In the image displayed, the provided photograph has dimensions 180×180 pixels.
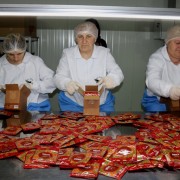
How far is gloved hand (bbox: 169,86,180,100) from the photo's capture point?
1.80m

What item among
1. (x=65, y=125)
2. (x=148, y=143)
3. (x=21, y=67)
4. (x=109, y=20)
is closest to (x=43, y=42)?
(x=109, y=20)

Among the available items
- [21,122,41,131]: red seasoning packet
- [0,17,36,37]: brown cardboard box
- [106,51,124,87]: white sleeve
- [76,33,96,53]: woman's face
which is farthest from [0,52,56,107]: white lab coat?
[0,17,36,37]: brown cardboard box

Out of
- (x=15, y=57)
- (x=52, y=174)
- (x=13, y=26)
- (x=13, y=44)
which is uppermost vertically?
(x=13, y=26)

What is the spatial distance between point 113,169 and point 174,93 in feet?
3.23

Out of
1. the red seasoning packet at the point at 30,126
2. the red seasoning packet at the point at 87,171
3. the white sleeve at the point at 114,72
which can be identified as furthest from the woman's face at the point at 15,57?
the red seasoning packet at the point at 87,171

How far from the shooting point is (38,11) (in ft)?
4.29

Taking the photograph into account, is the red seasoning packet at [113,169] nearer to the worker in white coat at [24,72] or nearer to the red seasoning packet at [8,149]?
the red seasoning packet at [8,149]

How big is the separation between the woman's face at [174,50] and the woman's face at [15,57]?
1.27m

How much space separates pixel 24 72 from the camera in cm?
230

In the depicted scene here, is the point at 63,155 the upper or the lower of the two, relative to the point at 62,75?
lower

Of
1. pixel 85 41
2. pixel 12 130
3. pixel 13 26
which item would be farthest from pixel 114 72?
pixel 13 26

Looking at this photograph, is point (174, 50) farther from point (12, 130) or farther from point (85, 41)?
point (12, 130)

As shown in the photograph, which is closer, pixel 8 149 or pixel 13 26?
pixel 8 149

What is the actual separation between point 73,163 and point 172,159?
1.36 feet
